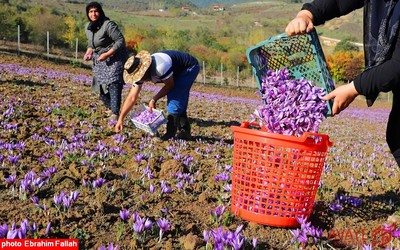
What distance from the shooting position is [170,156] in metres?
5.49

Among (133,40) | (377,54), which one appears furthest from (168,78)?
(133,40)

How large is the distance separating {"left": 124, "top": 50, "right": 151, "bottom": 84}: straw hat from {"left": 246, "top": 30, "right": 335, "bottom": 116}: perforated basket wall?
7.13ft

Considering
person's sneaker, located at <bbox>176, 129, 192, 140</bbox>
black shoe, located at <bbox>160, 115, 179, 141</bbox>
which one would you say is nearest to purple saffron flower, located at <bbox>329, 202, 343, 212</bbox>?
black shoe, located at <bbox>160, 115, 179, 141</bbox>

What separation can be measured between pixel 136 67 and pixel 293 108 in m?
2.99

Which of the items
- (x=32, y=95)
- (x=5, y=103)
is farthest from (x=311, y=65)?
(x=32, y=95)

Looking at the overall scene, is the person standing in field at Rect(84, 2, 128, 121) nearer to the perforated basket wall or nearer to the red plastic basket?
the perforated basket wall

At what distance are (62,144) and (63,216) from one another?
8.11ft

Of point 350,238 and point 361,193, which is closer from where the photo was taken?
point 350,238

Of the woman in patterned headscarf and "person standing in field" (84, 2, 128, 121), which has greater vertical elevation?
the woman in patterned headscarf

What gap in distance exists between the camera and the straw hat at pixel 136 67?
18.1 ft

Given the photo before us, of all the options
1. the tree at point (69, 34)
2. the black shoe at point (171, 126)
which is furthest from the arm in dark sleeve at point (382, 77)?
the tree at point (69, 34)

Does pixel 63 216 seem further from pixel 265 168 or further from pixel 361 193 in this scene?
pixel 361 193

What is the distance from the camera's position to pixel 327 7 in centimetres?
338

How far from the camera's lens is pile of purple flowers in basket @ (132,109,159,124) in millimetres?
6268
